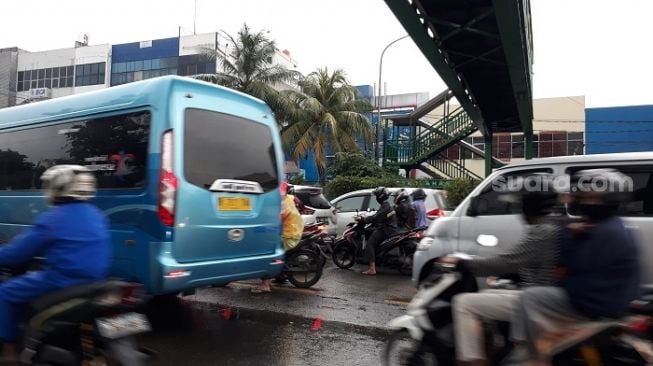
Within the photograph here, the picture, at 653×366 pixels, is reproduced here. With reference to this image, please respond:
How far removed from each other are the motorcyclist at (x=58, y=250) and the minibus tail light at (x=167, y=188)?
1619 millimetres

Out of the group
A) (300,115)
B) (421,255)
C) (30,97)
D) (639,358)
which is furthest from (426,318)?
(30,97)

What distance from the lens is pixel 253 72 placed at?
2688 cm

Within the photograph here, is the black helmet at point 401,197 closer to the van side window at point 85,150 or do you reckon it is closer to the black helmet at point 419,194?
the black helmet at point 419,194

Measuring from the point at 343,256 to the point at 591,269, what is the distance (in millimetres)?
7439

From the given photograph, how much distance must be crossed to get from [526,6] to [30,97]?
48.7m

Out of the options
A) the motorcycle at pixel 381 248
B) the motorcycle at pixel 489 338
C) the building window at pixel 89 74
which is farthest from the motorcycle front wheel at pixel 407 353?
the building window at pixel 89 74

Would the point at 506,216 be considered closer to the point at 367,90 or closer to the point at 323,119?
the point at 323,119

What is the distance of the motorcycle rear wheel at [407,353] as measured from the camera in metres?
→ 3.41

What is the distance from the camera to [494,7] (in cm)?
880

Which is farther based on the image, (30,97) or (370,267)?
(30,97)

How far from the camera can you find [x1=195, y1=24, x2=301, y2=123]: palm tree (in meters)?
26.4

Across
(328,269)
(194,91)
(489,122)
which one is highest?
(489,122)

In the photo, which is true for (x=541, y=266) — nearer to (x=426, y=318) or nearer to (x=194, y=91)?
(x=426, y=318)

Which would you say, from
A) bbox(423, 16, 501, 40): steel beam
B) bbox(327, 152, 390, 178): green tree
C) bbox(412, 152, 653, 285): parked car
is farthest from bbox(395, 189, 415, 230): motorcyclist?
bbox(327, 152, 390, 178): green tree
